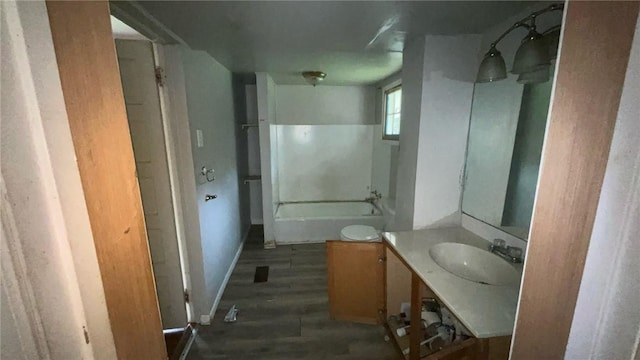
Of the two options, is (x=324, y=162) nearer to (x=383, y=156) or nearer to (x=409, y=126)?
(x=383, y=156)

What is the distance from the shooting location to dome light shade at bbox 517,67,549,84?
3.58 ft

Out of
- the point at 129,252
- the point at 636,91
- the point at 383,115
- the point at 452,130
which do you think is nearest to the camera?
the point at 636,91

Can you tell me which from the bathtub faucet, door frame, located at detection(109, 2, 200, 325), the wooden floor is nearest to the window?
the bathtub faucet

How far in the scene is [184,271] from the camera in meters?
1.73

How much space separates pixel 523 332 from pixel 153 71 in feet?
6.57

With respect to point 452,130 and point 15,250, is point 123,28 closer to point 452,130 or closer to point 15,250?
point 15,250

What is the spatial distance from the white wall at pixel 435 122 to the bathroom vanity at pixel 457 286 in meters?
0.20

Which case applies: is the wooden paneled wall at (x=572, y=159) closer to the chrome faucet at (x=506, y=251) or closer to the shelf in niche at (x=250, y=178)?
the chrome faucet at (x=506, y=251)

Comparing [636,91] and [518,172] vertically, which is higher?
[636,91]

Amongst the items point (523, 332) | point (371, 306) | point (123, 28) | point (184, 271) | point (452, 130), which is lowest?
point (371, 306)

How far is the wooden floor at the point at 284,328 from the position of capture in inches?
63.2

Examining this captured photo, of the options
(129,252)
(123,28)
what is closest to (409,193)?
(129,252)

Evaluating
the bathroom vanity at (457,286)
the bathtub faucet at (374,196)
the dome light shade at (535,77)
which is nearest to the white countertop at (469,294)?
the bathroom vanity at (457,286)

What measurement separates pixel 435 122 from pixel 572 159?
1256 mm
